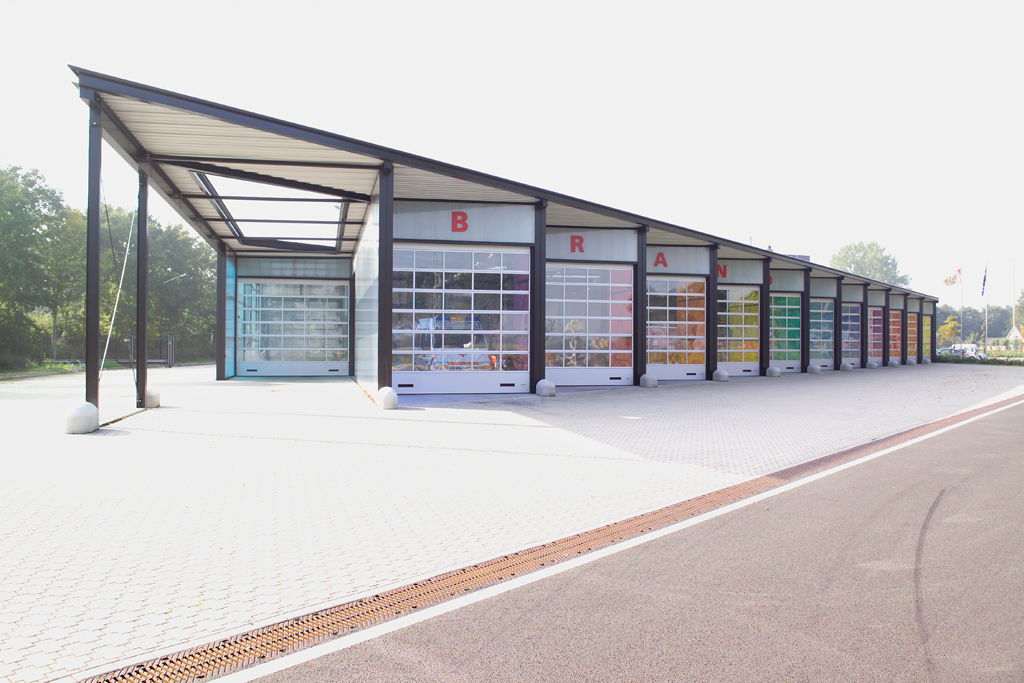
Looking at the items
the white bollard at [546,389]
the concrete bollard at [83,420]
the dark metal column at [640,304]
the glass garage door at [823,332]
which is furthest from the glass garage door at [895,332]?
the concrete bollard at [83,420]

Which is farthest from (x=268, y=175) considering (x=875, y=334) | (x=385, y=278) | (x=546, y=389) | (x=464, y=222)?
(x=875, y=334)

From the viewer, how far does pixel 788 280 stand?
32.5 m

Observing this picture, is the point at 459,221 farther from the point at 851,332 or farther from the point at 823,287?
the point at 851,332

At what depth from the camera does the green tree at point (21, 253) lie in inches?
1366

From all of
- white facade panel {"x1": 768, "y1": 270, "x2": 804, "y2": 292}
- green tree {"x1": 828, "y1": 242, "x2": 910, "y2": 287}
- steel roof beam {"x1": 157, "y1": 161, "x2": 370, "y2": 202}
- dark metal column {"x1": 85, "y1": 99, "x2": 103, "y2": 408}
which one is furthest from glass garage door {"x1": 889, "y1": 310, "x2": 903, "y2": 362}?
green tree {"x1": 828, "y1": 242, "x2": 910, "y2": 287}

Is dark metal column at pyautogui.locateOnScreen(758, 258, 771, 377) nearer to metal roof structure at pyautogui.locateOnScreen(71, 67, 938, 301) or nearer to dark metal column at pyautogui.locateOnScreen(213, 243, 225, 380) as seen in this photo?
metal roof structure at pyautogui.locateOnScreen(71, 67, 938, 301)

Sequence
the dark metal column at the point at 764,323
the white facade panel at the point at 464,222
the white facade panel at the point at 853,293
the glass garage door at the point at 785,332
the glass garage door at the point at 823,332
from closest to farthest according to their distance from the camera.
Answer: the white facade panel at the point at 464,222 < the dark metal column at the point at 764,323 < the glass garage door at the point at 785,332 < the glass garage door at the point at 823,332 < the white facade panel at the point at 853,293

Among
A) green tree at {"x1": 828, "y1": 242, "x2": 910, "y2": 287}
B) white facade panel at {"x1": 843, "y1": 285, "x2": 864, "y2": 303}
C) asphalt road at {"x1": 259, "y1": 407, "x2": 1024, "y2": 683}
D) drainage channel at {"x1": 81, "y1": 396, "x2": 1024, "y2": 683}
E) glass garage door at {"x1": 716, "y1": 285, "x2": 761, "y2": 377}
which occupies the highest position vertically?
green tree at {"x1": 828, "y1": 242, "x2": 910, "y2": 287}

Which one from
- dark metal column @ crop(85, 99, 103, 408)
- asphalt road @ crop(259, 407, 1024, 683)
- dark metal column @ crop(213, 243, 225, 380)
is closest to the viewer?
asphalt road @ crop(259, 407, 1024, 683)

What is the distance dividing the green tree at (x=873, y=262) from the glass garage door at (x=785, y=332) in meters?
129

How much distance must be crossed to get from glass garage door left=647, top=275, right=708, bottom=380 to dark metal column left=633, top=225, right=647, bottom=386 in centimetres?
377

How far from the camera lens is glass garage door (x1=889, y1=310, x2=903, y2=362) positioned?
4353 cm

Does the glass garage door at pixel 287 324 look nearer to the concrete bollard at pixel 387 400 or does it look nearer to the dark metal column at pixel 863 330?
the concrete bollard at pixel 387 400

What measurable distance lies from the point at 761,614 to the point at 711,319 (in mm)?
22906
